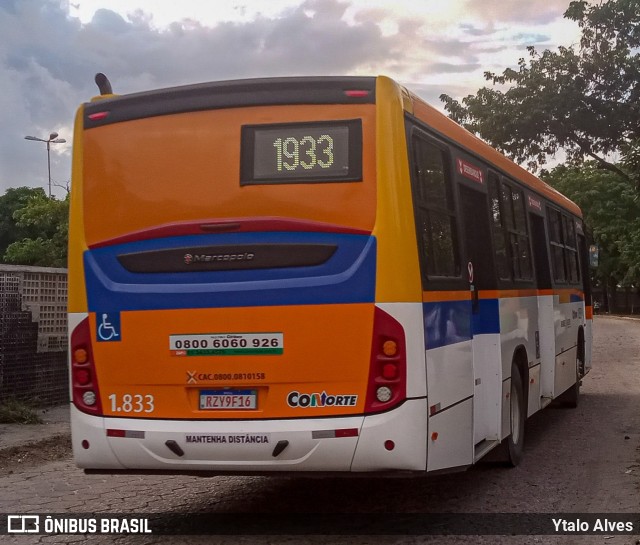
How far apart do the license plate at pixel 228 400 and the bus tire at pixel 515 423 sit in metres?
3.53

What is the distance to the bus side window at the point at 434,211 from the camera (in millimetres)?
7113

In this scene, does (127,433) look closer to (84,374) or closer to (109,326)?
(84,374)

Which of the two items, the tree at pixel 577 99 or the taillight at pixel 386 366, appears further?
the tree at pixel 577 99

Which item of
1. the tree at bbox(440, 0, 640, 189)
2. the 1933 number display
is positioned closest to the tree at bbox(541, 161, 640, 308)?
the tree at bbox(440, 0, 640, 189)

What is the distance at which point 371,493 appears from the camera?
8766 mm

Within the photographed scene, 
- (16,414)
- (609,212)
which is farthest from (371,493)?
(609,212)

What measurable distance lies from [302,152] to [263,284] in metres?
0.93

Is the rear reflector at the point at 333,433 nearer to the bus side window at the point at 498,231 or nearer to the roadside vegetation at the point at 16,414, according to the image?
the bus side window at the point at 498,231

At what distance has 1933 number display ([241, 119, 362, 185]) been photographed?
6852mm

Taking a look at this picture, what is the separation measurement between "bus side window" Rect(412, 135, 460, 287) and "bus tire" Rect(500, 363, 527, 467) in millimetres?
2370

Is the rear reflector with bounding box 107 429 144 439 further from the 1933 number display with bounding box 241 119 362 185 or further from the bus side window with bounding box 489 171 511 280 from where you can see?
the bus side window with bounding box 489 171 511 280

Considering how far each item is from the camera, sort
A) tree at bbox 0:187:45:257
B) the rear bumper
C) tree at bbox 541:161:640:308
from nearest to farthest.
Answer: the rear bumper → tree at bbox 541:161:640:308 → tree at bbox 0:187:45:257

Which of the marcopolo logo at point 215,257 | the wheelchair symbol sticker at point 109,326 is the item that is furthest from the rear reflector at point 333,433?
the wheelchair symbol sticker at point 109,326

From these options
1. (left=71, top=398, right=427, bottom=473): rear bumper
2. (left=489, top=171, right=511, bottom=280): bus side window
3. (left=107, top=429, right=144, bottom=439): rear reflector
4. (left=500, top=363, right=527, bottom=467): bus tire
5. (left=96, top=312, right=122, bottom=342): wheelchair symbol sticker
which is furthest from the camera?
(left=500, top=363, right=527, bottom=467): bus tire
